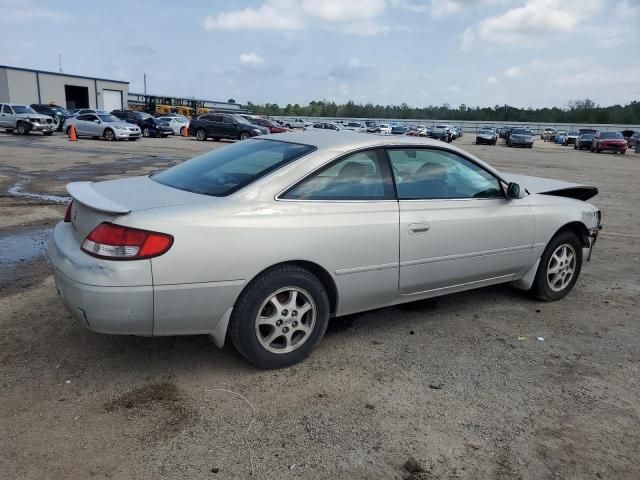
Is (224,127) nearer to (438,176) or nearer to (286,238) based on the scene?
(438,176)

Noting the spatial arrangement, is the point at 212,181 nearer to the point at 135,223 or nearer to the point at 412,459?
the point at 135,223

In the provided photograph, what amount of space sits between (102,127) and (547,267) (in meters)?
28.0

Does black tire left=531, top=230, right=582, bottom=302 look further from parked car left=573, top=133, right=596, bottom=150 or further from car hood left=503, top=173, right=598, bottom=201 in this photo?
parked car left=573, top=133, right=596, bottom=150

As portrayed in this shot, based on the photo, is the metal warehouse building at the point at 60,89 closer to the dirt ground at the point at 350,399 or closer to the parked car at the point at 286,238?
the dirt ground at the point at 350,399

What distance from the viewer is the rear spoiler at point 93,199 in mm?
3090

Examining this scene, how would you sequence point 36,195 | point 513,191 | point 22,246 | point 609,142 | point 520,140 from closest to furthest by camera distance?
point 513,191 < point 22,246 < point 36,195 < point 609,142 < point 520,140

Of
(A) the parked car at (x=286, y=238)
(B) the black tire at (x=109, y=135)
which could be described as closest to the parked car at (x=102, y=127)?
(B) the black tire at (x=109, y=135)

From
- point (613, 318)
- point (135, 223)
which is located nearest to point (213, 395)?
point (135, 223)

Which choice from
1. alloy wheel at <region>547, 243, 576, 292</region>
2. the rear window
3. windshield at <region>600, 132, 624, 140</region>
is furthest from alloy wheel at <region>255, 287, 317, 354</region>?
windshield at <region>600, 132, 624, 140</region>

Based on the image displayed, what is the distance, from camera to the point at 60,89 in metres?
57.1

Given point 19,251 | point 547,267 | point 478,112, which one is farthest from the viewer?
point 478,112

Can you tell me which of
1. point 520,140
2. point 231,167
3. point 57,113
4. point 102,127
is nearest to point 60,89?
point 57,113

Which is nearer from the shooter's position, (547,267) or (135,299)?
(135,299)

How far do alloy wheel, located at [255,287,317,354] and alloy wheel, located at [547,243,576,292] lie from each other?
2.57m
